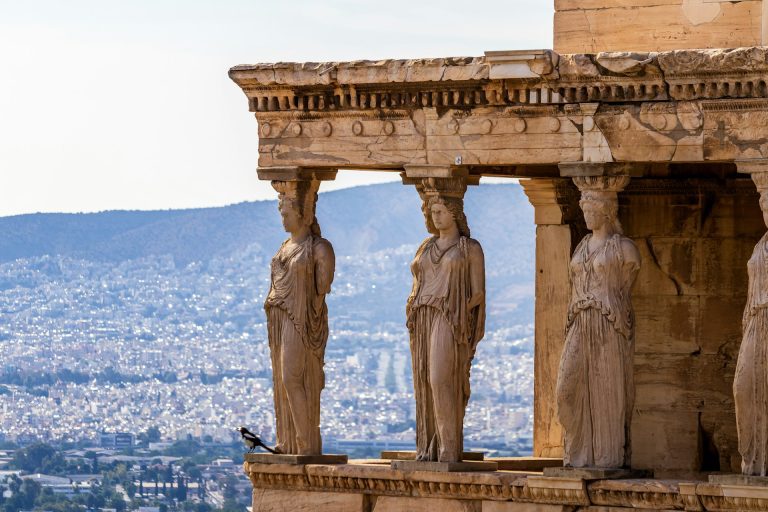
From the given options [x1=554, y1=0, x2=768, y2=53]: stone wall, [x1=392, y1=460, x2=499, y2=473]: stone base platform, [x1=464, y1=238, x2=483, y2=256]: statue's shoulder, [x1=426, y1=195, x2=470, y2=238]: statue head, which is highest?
[x1=554, y1=0, x2=768, y2=53]: stone wall

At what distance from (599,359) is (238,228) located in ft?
148

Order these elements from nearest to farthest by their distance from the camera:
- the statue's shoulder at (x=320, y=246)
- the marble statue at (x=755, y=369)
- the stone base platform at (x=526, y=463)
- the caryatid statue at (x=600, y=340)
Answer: the marble statue at (x=755, y=369), the caryatid statue at (x=600, y=340), the statue's shoulder at (x=320, y=246), the stone base platform at (x=526, y=463)

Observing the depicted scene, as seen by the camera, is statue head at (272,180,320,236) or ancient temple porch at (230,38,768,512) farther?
statue head at (272,180,320,236)

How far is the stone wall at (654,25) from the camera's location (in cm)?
3450

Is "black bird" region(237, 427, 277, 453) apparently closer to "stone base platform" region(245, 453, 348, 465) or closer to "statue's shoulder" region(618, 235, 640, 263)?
"stone base platform" region(245, 453, 348, 465)

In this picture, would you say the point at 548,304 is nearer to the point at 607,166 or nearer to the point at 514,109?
the point at 514,109

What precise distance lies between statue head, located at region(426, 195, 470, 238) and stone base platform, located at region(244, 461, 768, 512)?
2.16 meters

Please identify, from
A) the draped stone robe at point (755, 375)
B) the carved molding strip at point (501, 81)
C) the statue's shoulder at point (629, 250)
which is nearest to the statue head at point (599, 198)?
the statue's shoulder at point (629, 250)

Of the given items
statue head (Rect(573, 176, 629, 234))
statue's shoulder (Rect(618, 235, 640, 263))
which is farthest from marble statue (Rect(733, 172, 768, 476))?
statue head (Rect(573, 176, 629, 234))

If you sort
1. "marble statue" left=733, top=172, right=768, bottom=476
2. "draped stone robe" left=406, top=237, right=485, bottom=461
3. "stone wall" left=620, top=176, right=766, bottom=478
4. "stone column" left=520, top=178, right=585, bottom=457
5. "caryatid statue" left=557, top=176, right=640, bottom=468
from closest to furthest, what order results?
"marble statue" left=733, top=172, right=768, bottom=476 → "caryatid statue" left=557, top=176, right=640, bottom=468 → "draped stone robe" left=406, top=237, right=485, bottom=461 → "stone wall" left=620, top=176, right=766, bottom=478 → "stone column" left=520, top=178, right=585, bottom=457

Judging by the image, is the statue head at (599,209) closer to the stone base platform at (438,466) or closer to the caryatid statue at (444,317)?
the caryatid statue at (444,317)

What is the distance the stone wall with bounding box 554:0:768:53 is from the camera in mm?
34500

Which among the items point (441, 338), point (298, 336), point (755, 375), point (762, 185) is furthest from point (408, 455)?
point (762, 185)

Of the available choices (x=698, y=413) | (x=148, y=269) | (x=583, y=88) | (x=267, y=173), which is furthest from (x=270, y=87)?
(x=148, y=269)
